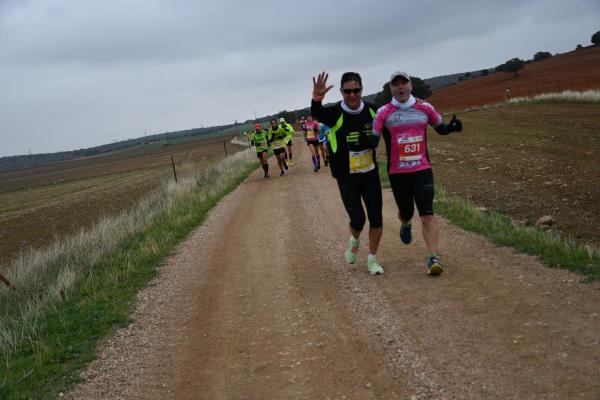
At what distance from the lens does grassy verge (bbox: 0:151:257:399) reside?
16.0 feet

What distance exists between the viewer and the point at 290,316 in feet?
17.4

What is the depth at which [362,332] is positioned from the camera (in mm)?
4691

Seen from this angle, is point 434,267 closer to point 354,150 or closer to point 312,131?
point 354,150

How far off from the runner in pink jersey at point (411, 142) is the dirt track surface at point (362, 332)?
0.64 m

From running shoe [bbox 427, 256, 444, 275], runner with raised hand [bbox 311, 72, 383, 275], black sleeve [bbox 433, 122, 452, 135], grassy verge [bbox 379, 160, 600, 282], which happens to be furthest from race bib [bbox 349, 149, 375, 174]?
grassy verge [bbox 379, 160, 600, 282]

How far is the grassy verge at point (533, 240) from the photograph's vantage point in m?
5.56

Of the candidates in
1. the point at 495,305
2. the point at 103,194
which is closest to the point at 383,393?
the point at 495,305

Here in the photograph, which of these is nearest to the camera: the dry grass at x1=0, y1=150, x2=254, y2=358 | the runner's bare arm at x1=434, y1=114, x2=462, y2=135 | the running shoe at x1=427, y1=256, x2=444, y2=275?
the running shoe at x1=427, y1=256, x2=444, y2=275

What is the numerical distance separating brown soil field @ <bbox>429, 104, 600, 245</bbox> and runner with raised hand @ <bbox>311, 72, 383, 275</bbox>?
343cm

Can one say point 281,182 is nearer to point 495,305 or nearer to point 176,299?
point 176,299

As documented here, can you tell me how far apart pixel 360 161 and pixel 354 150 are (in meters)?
0.14

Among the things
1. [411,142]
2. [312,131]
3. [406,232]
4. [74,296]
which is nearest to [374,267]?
[406,232]

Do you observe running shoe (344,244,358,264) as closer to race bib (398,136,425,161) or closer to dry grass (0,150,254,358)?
race bib (398,136,425,161)

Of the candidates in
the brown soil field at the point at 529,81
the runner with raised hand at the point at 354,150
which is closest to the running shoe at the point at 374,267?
the runner with raised hand at the point at 354,150
